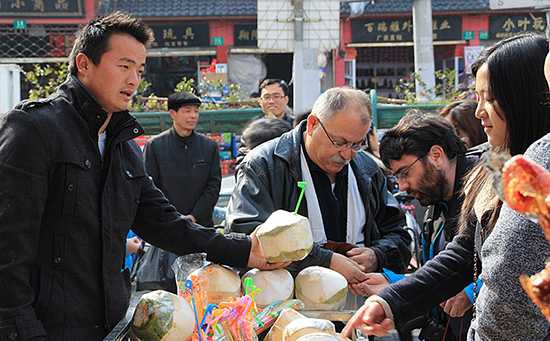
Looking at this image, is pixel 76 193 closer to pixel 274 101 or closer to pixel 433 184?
pixel 433 184

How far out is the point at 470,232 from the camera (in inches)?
93.7

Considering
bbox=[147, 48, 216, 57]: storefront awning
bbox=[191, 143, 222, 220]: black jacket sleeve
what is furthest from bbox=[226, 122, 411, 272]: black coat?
bbox=[147, 48, 216, 57]: storefront awning

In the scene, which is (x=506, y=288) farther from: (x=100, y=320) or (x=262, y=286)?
(x=100, y=320)

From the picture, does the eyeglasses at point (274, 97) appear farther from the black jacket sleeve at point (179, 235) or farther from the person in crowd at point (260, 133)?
the black jacket sleeve at point (179, 235)

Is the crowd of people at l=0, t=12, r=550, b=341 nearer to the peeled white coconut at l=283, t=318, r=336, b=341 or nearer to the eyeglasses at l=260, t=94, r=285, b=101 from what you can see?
the peeled white coconut at l=283, t=318, r=336, b=341

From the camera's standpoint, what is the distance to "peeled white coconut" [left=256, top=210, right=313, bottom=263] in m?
2.50

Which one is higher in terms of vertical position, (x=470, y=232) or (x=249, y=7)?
(x=249, y=7)

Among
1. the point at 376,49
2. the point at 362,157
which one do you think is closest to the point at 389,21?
the point at 376,49

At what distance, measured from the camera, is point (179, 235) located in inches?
105

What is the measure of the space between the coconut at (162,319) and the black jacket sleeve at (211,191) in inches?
149

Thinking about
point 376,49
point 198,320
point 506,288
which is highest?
point 376,49

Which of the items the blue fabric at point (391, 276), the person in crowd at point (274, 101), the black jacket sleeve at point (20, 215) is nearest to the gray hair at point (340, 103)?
the blue fabric at point (391, 276)

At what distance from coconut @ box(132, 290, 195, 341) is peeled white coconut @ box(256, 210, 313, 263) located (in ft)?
1.35

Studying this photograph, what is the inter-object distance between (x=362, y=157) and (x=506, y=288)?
1759 mm
